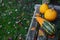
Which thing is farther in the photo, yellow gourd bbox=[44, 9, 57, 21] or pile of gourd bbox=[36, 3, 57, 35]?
yellow gourd bbox=[44, 9, 57, 21]

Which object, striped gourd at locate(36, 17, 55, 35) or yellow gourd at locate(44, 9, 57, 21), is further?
yellow gourd at locate(44, 9, 57, 21)

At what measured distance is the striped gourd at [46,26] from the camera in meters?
2.22

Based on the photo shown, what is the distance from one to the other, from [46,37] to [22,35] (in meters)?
1.52

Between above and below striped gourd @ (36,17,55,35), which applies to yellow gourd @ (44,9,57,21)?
above

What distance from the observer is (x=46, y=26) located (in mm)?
2281

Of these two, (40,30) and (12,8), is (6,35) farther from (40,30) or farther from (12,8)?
(40,30)

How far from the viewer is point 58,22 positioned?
8.21 ft

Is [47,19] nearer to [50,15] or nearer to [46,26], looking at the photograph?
[50,15]

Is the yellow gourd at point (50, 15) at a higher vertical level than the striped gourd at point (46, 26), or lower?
higher

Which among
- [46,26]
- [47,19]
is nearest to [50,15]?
[47,19]

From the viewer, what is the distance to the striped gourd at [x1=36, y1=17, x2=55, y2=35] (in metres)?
2.22

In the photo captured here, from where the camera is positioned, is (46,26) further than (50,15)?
No

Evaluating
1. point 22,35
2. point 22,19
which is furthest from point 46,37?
point 22,19

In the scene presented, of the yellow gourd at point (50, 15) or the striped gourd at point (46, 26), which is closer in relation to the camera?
the striped gourd at point (46, 26)
